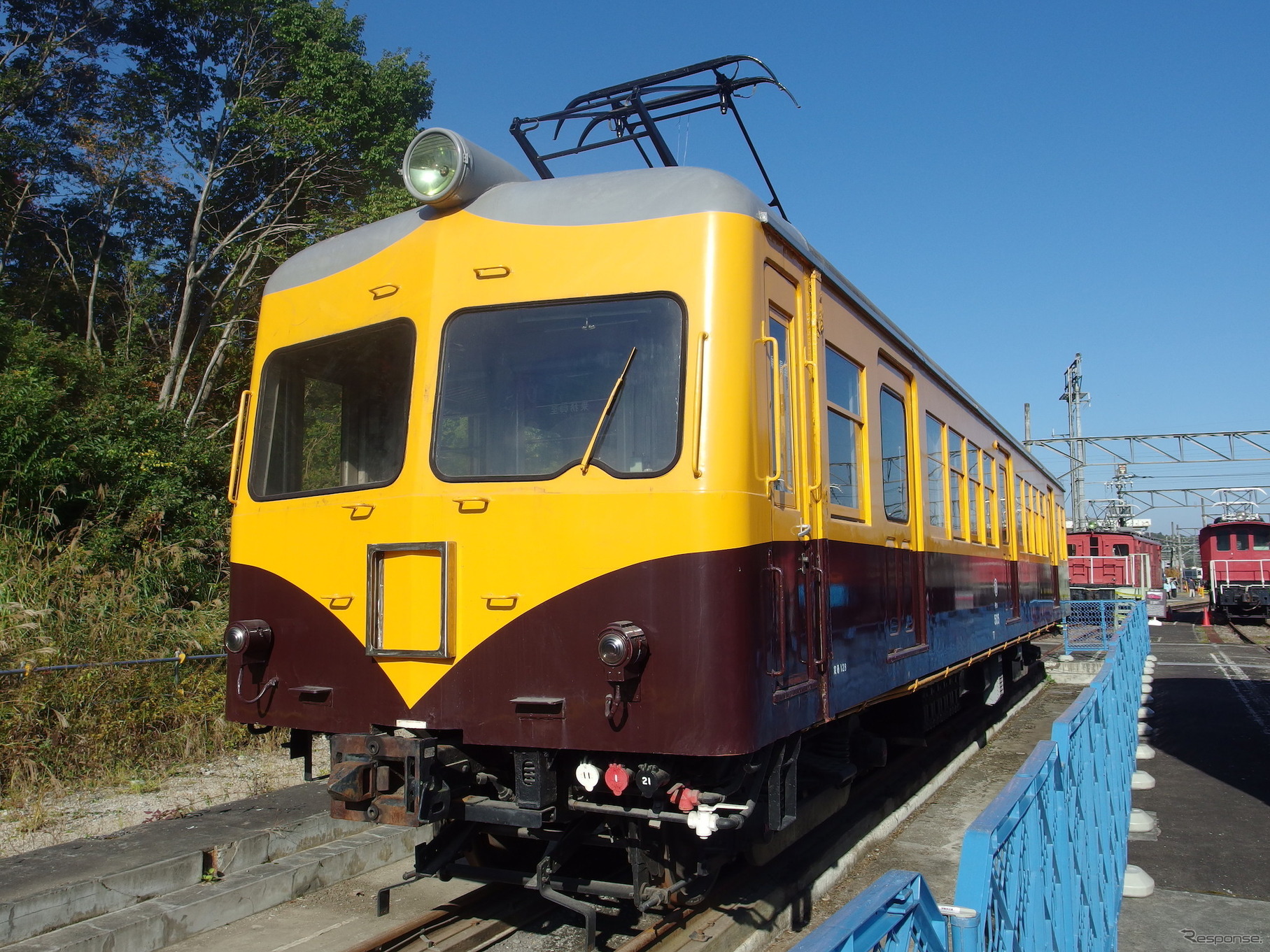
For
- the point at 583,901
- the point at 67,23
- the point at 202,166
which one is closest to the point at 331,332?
the point at 583,901

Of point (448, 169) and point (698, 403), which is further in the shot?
point (448, 169)

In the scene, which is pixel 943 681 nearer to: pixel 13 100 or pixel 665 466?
pixel 665 466

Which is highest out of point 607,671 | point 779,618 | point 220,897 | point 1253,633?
point 779,618

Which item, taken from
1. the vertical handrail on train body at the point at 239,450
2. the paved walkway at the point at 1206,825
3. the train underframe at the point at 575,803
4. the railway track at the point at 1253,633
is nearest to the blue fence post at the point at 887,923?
the train underframe at the point at 575,803

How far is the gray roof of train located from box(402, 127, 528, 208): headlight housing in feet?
0.19

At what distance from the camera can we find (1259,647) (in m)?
22.5

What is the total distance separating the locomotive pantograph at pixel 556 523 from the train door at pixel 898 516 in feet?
2.04

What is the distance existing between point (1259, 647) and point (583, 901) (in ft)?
76.1

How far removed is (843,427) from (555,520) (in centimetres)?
190

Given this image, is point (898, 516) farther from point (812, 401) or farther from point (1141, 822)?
point (1141, 822)

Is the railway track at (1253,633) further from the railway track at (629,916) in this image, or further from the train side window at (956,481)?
the railway track at (629,916)

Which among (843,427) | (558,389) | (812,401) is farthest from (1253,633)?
(558,389)

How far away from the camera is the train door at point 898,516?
5.79m

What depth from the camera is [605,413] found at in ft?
13.3
